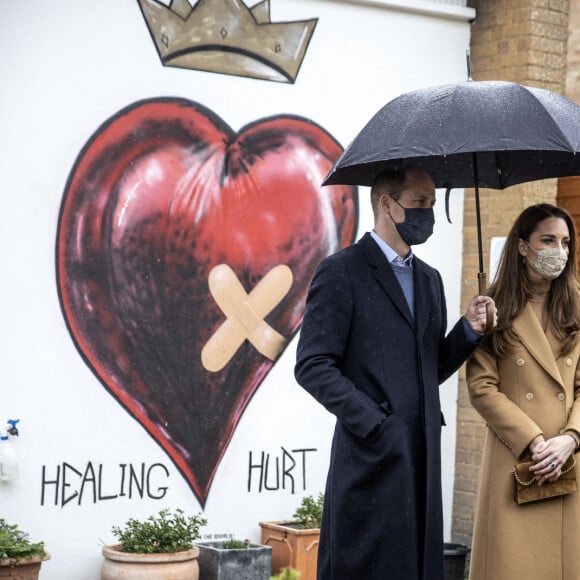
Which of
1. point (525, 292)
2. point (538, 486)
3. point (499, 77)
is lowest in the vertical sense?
point (538, 486)

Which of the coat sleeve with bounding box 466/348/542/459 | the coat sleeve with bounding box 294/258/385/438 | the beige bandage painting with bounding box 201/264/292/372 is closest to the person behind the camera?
the coat sleeve with bounding box 294/258/385/438

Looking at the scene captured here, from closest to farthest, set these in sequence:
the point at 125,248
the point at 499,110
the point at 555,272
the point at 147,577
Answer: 1. the point at 499,110
2. the point at 555,272
3. the point at 147,577
4. the point at 125,248

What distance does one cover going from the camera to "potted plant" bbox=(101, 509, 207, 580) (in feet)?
22.1

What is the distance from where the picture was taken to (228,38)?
300 inches

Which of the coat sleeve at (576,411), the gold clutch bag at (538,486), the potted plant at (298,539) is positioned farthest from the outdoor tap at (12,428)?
the coat sleeve at (576,411)

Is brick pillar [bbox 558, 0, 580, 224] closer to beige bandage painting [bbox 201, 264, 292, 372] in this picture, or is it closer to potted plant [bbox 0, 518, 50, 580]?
beige bandage painting [bbox 201, 264, 292, 372]

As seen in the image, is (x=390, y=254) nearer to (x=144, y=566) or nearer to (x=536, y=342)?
(x=536, y=342)

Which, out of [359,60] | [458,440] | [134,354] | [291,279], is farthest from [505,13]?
[134,354]

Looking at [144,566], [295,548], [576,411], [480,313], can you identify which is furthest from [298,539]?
[480,313]

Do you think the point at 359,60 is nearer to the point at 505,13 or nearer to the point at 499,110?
the point at 505,13

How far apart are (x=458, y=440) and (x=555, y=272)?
388 cm

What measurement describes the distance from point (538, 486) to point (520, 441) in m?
0.21

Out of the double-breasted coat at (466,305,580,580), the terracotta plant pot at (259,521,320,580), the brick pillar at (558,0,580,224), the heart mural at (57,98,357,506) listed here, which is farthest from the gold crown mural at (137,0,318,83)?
the double-breasted coat at (466,305,580,580)

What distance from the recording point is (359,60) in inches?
325
